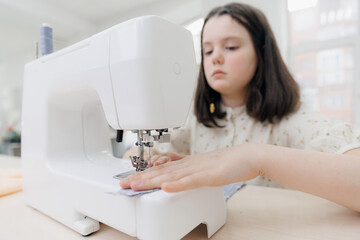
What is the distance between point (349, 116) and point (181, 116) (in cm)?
270

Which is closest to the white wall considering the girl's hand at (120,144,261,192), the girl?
the girl

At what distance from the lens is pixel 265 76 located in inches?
35.0

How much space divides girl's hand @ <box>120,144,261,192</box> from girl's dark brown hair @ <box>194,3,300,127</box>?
487 mm

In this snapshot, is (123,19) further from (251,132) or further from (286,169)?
(251,132)

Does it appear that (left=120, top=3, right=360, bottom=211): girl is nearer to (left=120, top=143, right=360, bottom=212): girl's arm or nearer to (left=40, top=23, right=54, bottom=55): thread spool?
(left=120, top=143, right=360, bottom=212): girl's arm

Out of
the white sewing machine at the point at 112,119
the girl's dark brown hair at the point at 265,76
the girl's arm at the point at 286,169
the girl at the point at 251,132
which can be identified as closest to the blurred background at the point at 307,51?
the girl's dark brown hair at the point at 265,76

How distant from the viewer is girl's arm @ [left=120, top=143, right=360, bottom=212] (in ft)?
1.29

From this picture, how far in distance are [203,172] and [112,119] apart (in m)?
0.19

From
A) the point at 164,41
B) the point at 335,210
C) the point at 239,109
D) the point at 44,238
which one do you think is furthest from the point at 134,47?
the point at 239,109

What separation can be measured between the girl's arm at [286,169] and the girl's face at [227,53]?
17.5 inches

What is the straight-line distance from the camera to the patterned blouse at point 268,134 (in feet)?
2.16

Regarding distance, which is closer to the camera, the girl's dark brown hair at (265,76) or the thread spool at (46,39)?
the thread spool at (46,39)

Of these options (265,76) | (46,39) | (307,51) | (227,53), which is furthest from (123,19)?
(307,51)

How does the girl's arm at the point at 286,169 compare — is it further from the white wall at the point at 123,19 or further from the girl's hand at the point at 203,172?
the white wall at the point at 123,19
